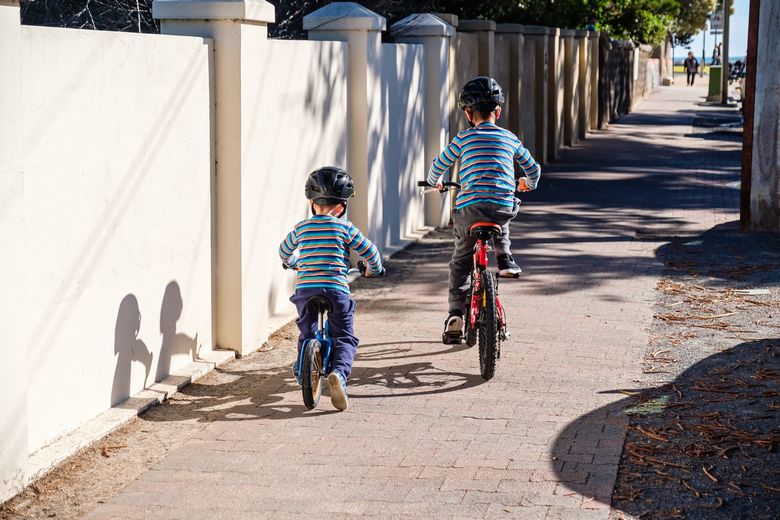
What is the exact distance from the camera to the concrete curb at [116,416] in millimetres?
5238

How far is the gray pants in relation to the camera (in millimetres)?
7230

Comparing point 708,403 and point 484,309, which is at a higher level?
point 484,309

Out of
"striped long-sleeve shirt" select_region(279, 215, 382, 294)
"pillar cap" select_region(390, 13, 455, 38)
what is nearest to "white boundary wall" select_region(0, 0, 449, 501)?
"striped long-sleeve shirt" select_region(279, 215, 382, 294)

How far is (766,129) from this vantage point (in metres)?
A: 12.0

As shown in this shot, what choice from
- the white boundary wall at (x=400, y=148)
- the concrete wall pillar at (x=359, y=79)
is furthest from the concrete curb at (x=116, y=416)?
the white boundary wall at (x=400, y=148)

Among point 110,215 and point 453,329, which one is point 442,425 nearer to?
point 453,329

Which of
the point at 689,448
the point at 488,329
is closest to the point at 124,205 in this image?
the point at 488,329

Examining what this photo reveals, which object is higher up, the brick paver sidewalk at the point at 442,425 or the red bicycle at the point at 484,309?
the red bicycle at the point at 484,309

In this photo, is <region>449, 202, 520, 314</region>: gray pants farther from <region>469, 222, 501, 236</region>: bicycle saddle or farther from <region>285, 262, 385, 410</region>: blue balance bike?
<region>285, 262, 385, 410</region>: blue balance bike

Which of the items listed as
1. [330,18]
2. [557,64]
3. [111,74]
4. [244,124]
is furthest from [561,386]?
[557,64]

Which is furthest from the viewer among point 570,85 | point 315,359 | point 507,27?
point 570,85

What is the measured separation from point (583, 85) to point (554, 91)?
4.35 m

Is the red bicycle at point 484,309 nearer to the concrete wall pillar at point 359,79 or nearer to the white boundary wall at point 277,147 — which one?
the white boundary wall at point 277,147

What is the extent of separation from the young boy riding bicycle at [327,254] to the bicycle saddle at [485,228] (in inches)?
35.3
